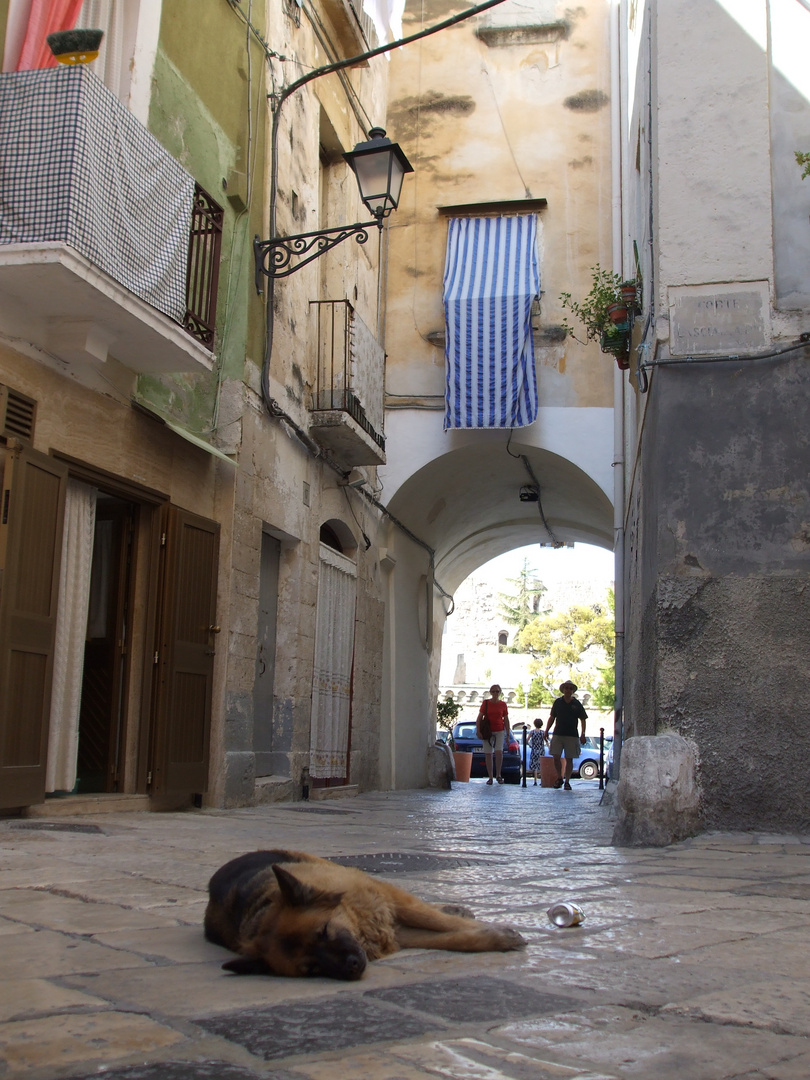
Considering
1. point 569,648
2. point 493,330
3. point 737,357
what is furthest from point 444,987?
point 569,648

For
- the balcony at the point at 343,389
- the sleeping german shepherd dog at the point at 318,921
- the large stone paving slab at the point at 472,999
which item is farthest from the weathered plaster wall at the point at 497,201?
the large stone paving slab at the point at 472,999

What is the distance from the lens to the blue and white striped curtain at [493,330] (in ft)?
43.6

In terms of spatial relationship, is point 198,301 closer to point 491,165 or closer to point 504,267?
point 504,267

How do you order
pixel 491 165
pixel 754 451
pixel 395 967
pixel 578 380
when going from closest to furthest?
pixel 395 967, pixel 754 451, pixel 578 380, pixel 491 165

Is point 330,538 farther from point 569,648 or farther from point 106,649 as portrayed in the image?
point 569,648

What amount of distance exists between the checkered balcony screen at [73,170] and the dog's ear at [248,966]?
512cm

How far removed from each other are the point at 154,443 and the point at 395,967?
21.1 ft

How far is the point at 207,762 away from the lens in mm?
8672

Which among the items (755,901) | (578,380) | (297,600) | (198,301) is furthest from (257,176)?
(755,901)

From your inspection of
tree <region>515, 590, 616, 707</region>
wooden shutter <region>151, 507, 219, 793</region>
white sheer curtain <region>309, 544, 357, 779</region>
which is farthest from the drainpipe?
tree <region>515, 590, 616, 707</region>

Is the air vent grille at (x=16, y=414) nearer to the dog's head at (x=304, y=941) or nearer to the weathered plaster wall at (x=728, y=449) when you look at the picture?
the weathered plaster wall at (x=728, y=449)

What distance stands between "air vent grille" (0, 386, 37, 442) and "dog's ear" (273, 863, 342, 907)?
4.98 metres

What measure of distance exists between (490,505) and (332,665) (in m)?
6.35

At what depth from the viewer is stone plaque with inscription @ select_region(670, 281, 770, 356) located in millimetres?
6402
